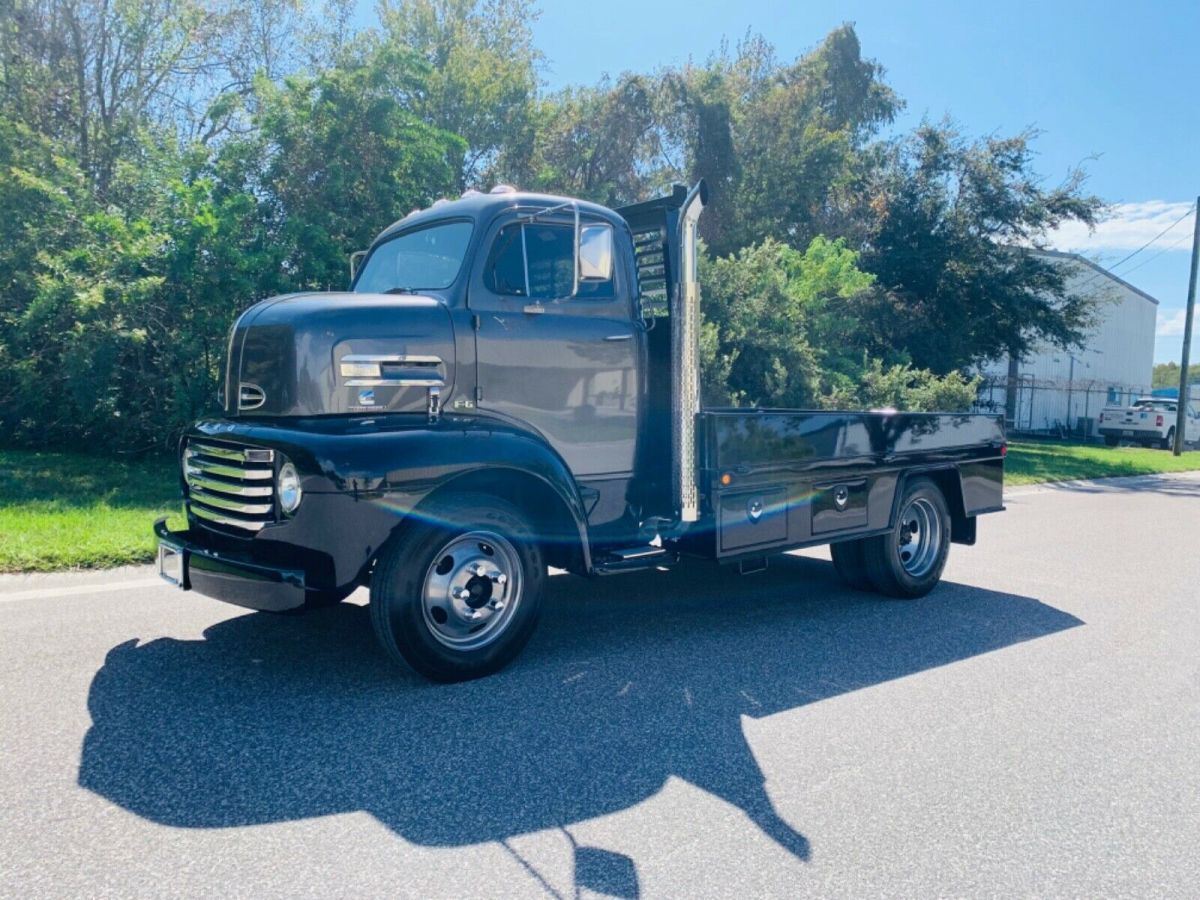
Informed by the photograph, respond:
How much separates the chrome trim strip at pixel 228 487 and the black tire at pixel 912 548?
4415mm

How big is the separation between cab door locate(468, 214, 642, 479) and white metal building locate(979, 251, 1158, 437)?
25674mm

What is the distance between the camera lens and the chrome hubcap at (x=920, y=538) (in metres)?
7.01

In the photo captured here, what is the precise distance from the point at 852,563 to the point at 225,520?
4527mm

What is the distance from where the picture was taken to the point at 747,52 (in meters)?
32.8

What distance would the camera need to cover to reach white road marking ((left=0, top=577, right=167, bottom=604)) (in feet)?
19.5

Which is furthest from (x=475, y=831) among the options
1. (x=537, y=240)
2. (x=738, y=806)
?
(x=537, y=240)

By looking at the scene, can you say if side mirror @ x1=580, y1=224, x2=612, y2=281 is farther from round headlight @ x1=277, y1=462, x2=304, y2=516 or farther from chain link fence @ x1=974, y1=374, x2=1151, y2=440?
chain link fence @ x1=974, y1=374, x2=1151, y2=440

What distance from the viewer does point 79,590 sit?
616cm

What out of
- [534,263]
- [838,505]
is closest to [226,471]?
[534,263]

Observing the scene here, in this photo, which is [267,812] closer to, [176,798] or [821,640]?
[176,798]

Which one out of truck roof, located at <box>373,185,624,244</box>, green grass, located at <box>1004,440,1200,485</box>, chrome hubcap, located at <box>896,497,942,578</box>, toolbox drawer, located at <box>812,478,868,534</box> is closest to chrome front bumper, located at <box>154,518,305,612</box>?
truck roof, located at <box>373,185,624,244</box>

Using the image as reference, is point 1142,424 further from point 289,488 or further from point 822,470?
point 289,488

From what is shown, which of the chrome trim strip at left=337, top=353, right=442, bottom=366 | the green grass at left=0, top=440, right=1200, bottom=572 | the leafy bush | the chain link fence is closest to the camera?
the chrome trim strip at left=337, top=353, right=442, bottom=366

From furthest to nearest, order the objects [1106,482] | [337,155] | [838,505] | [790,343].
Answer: [1106,482] → [790,343] → [337,155] → [838,505]
